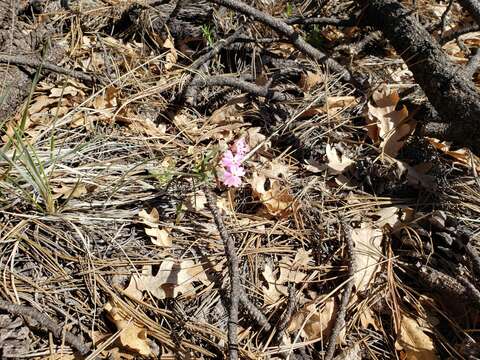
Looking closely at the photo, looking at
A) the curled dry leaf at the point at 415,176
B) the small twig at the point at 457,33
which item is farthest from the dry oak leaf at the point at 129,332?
the small twig at the point at 457,33

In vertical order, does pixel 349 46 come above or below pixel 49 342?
above

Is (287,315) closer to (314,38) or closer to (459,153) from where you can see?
(459,153)

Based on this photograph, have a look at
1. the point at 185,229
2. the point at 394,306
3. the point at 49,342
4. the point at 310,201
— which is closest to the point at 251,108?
the point at 310,201

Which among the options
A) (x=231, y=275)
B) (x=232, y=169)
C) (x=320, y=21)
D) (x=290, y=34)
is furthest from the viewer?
(x=320, y=21)

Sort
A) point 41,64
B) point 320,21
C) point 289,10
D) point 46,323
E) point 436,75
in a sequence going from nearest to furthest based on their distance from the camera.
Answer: point 46,323, point 41,64, point 436,75, point 320,21, point 289,10

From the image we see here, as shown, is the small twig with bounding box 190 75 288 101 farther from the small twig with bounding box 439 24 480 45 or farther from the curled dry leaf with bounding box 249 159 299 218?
the small twig with bounding box 439 24 480 45

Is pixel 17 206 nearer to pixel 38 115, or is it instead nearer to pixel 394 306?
pixel 38 115

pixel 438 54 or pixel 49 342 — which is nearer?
pixel 49 342

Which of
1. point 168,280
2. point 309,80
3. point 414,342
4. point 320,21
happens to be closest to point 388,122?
point 309,80
